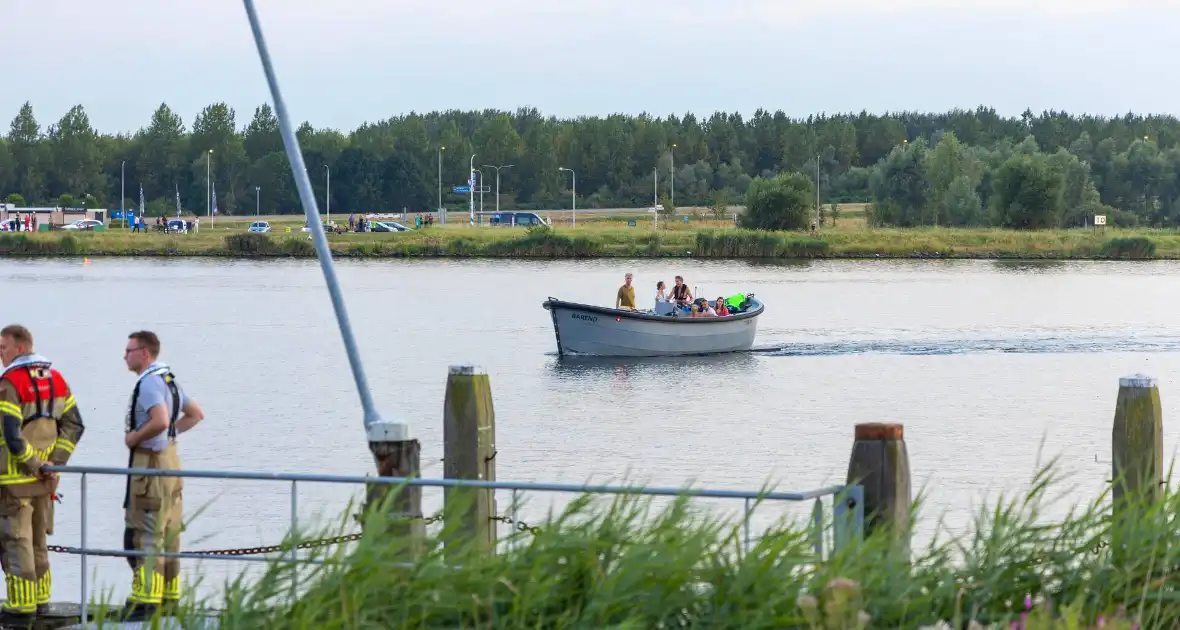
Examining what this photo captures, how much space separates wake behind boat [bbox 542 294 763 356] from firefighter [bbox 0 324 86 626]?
2991 centimetres

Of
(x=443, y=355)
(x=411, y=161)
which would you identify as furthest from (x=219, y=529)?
(x=411, y=161)

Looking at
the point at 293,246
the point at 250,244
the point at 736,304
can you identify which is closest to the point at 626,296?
the point at 736,304

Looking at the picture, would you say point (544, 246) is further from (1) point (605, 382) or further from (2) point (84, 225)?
(1) point (605, 382)

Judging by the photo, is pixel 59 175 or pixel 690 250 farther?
pixel 59 175

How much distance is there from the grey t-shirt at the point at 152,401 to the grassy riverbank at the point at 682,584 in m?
3.15

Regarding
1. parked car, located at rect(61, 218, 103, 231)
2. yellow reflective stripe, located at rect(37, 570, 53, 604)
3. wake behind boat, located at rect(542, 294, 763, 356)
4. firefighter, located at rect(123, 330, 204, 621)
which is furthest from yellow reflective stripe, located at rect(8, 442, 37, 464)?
parked car, located at rect(61, 218, 103, 231)

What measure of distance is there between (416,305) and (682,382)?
32402 millimetres

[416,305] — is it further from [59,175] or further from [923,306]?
[59,175]

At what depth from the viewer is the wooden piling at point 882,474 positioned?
7891mm

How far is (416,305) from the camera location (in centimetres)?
7175

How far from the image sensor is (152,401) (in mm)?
10164

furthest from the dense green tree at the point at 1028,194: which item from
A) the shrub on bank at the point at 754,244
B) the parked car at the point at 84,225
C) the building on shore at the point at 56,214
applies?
the building on shore at the point at 56,214

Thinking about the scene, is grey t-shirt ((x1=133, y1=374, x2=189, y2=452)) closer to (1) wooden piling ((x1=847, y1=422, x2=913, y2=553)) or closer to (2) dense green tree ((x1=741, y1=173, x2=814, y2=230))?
(1) wooden piling ((x1=847, y1=422, x2=913, y2=553))

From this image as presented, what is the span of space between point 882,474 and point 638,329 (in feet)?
109
